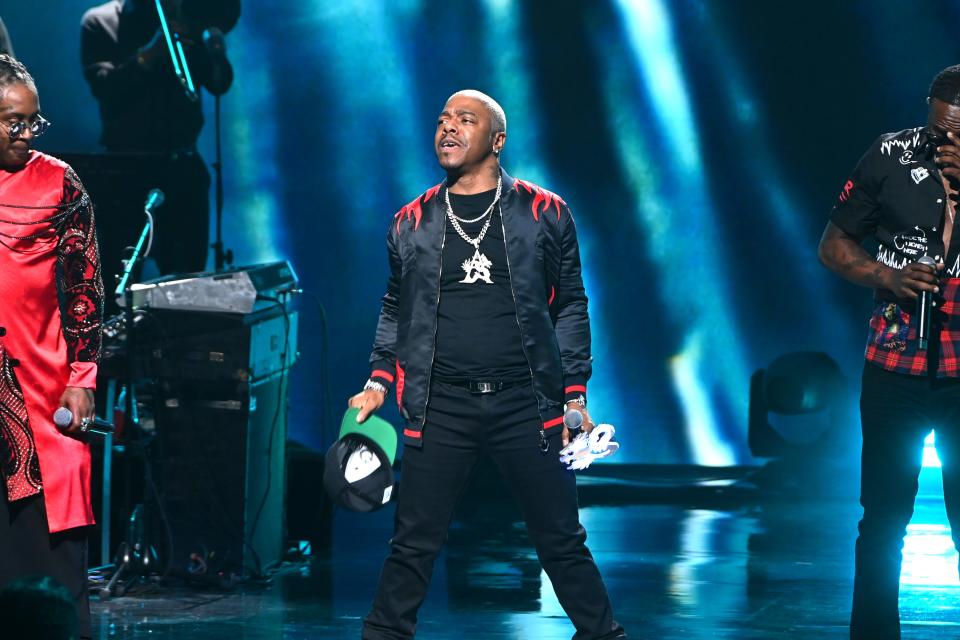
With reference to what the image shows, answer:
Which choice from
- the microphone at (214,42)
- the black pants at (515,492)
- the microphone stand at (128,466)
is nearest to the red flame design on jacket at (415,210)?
the black pants at (515,492)

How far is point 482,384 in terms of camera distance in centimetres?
447

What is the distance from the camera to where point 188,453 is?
6.35m

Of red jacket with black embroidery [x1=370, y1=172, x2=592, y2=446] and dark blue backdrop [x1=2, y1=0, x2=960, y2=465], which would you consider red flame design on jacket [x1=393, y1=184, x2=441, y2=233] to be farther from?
dark blue backdrop [x1=2, y1=0, x2=960, y2=465]

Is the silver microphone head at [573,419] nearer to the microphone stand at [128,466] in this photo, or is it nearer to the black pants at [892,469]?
the black pants at [892,469]

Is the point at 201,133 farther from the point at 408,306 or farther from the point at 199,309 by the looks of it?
the point at 408,306

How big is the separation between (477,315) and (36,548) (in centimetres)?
145

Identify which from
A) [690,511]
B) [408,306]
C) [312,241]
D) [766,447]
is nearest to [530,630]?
[408,306]

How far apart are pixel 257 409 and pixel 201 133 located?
3196 mm

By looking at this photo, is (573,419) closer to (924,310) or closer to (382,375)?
(382,375)

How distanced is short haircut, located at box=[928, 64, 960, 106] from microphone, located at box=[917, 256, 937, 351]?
1.50 ft

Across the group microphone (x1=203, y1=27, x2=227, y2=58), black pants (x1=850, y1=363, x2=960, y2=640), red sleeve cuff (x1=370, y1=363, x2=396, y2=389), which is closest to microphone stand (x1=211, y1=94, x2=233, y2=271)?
microphone (x1=203, y1=27, x2=227, y2=58)

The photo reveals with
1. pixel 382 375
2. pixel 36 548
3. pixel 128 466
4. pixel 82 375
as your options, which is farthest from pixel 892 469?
pixel 128 466

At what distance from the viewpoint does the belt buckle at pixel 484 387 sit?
447 cm

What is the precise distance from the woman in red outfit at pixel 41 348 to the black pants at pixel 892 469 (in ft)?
7.32
